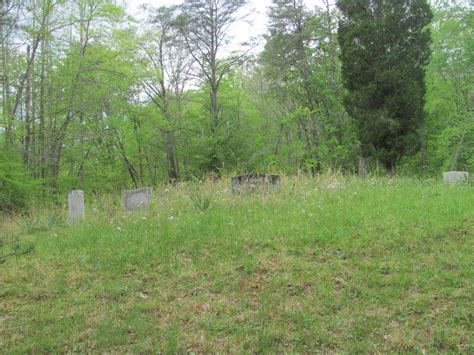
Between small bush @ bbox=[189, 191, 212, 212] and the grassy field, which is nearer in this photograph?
the grassy field

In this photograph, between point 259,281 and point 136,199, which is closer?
point 259,281

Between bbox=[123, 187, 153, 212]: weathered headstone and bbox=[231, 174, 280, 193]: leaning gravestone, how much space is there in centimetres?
183

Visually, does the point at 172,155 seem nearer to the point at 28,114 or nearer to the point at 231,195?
the point at 28,114

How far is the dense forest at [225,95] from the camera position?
12367 millimetres

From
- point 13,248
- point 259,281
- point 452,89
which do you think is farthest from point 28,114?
point 452,89

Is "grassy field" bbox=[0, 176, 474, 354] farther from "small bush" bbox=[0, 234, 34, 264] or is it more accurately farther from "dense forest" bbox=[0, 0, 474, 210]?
"dense forest" bbox=[0, 0, 474, 210]

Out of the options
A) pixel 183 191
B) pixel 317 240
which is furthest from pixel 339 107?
pixel 317 240

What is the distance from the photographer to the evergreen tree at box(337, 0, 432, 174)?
12.1 metres

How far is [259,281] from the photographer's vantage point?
367 cm

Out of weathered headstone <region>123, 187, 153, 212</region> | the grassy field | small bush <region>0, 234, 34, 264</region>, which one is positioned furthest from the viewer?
weathered headstone <region>123, 187, 153, 212</region>

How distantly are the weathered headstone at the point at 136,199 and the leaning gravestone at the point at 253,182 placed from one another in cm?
183

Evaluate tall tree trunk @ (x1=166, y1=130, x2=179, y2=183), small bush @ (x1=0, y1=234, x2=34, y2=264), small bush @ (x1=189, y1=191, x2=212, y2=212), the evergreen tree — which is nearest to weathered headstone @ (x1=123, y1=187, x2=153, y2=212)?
small bush @ (x1=189, y1=191, x2=212, y2=212)

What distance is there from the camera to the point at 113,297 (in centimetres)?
359

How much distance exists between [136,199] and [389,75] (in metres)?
9.34
